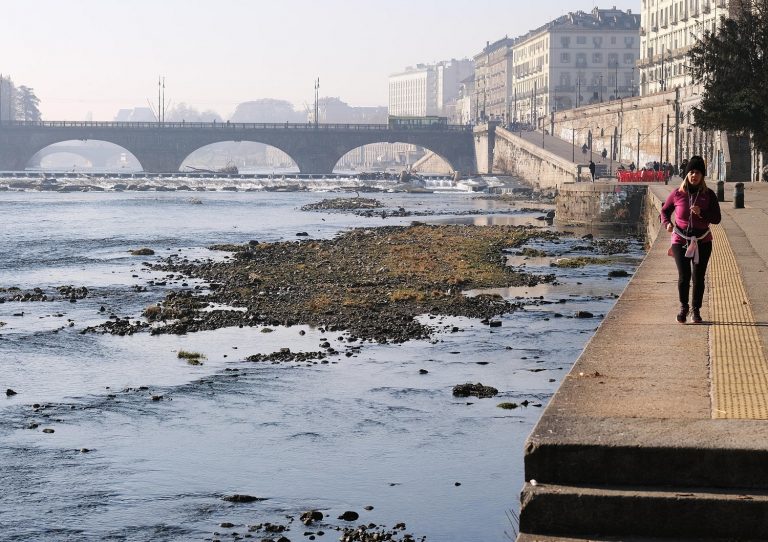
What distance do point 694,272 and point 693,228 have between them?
1.70 ft

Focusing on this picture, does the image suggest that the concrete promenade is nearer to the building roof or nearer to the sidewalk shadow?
the sidewalk shadow

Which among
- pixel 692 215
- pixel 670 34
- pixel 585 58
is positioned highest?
pixel 585 58

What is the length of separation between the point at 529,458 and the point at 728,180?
58.8 metres

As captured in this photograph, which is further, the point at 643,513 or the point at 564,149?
the point at 564,149

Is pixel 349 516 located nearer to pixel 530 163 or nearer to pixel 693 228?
pixel 693 228

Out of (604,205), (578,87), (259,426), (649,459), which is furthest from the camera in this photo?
(578,87)

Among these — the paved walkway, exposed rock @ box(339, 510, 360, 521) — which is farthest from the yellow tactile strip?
the paved walkway

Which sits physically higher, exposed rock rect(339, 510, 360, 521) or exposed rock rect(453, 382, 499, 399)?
exposed rock rect(453, 382, 499, 399)

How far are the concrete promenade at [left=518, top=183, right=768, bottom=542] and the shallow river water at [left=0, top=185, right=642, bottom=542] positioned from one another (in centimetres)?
253

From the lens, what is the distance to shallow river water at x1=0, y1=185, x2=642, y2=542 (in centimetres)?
1316

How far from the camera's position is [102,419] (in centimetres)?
1775

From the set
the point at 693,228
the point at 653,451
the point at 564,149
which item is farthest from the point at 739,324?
the point at 564,149

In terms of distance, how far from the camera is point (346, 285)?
33969 mm

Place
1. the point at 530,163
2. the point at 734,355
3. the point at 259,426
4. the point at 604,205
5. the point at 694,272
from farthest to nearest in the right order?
the point at 530,163
the point at 604,205
the point at 259,426
the point at 694,272
the point at 734,355
